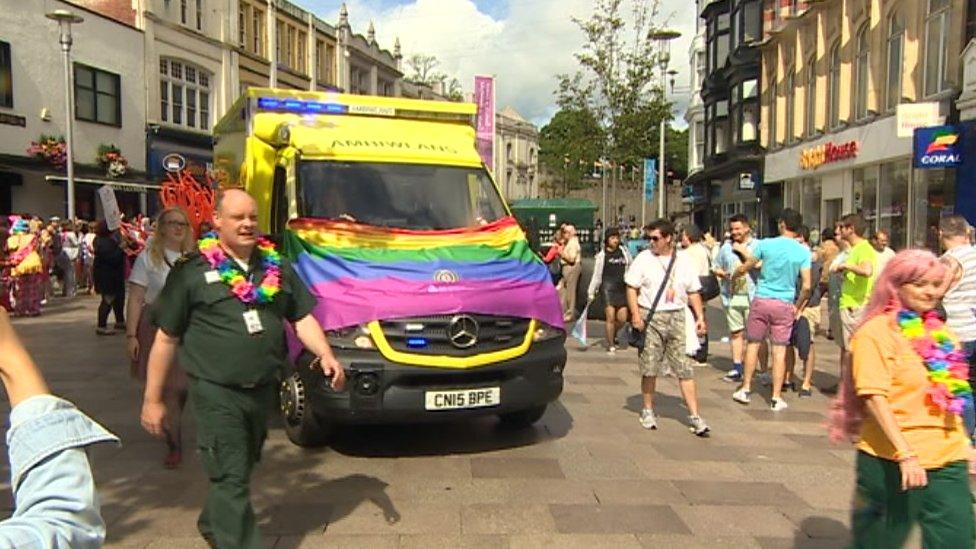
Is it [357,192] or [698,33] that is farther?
[698,33]

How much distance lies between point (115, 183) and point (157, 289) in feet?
74.9

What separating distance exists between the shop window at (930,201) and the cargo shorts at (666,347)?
12.2m

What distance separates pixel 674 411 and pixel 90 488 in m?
7.04

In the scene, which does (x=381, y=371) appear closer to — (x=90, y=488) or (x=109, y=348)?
(x=90, y=488)

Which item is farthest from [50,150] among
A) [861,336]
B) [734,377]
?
[861,336]

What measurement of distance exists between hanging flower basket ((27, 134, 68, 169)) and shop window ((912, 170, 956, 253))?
23042mm

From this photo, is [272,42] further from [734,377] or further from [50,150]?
[734,377]

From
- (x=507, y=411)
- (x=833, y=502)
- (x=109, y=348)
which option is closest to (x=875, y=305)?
(x=833, y=502)

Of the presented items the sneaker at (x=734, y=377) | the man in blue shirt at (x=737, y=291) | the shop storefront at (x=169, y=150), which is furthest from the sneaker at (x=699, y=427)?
the shop storefront at (x=169, y=150)

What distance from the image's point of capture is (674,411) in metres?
7.85

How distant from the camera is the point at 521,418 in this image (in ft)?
22.3

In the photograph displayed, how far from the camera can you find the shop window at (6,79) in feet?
73.2

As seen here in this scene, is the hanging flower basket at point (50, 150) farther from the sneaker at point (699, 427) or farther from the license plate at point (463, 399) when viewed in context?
the sneaker at point (699, 427)

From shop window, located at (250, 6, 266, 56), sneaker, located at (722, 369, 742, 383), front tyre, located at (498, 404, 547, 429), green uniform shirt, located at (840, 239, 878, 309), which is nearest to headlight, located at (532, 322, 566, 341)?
front tyre, located at (498, 404, 547, 429)
